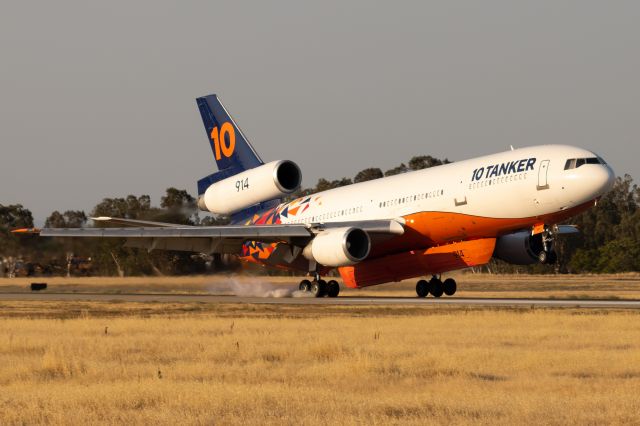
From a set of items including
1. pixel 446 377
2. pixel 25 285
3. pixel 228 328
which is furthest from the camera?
pixel 25 285

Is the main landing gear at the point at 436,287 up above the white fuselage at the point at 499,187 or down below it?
below

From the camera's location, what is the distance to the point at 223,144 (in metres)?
49.6

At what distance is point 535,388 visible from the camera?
14.7 metres

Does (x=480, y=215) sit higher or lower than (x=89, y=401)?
higher

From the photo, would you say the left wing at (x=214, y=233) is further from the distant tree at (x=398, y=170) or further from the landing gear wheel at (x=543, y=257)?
the distant tree at (x=398, y=170)

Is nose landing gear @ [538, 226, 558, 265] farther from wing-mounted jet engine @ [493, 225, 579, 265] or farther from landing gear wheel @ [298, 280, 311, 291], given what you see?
landing gear wheel @ [298, 280, 311, 291]

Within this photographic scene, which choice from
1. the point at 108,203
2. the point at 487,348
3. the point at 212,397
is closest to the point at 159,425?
the point at 212,397

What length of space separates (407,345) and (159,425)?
31.7ft

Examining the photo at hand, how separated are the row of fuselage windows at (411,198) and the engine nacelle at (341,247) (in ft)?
6.33

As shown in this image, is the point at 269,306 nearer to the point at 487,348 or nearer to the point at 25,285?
the point at 487,348

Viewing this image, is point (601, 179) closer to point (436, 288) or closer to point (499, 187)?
point (499, 187)

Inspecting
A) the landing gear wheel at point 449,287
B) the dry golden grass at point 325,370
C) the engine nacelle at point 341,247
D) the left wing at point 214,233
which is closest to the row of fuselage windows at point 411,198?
the left wing at point 214,233

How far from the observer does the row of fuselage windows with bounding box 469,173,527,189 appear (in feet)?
118

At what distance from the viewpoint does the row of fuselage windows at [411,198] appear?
3909 cm
